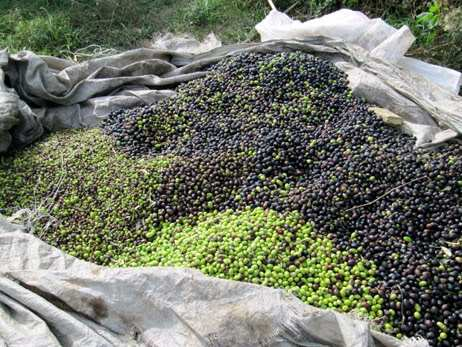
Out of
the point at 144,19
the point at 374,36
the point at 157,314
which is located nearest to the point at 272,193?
the point at 157,314

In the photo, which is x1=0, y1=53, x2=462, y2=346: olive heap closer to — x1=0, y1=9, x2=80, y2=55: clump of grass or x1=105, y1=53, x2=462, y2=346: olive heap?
x1=105, y1=53, x2=462, y2=346: olive heap

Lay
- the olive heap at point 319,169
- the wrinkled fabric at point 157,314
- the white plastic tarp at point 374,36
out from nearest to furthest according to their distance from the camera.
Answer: the wrinkled fabric at point 157,314 < the olive heap at point 319,169 < the white plastic tarp at point 374,36

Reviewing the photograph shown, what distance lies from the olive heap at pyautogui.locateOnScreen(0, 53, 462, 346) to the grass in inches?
72.4

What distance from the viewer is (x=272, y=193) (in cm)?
327

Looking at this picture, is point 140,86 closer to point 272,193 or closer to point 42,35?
point 272,193

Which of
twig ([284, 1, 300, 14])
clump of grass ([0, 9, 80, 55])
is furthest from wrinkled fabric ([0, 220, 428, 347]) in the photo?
twig ([284, 1, 300, 14])

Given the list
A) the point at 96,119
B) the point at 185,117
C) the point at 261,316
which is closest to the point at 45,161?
the point at 96,119

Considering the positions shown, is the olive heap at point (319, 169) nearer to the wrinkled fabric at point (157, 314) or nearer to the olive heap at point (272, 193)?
the olive heap at point (272, 193)

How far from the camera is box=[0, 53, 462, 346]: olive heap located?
2.73 m

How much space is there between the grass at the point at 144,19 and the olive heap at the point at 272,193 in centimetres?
184

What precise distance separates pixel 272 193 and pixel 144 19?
3.85m

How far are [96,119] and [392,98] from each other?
2331mm

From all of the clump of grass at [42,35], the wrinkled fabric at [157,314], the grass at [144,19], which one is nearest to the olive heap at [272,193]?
the wrinkled fabric at [157,314]

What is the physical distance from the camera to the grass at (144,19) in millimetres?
5742
